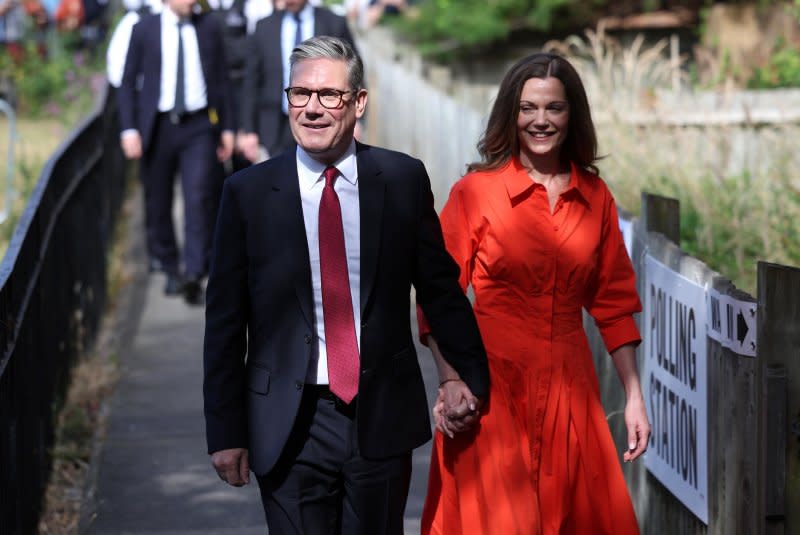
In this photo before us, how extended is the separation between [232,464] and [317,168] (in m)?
0.82

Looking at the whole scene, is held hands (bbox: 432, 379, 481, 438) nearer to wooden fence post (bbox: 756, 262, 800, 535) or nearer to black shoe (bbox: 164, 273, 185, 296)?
wooden fence post (bbox: 756, 262, 800, 535)

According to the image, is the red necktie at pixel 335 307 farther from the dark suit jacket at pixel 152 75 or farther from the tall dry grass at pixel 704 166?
the dark suit jacket at pixel 152 75

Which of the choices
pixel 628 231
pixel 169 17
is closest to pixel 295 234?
pixel 628 231

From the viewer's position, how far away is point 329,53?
451 centimetres

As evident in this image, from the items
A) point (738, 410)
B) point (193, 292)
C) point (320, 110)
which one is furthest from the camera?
point (193, 292)

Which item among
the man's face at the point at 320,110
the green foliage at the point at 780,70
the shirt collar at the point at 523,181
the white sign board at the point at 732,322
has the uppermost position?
the man's face at the point at 320,110

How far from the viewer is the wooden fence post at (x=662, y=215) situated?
6.38 meters

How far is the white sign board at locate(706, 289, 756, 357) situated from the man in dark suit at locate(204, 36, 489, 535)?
974 mm

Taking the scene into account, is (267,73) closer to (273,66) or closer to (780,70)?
(273,66)

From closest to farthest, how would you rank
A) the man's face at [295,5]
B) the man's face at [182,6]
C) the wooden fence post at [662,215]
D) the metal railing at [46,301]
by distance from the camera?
1. the metal railing at [46,301]
2. the wooden fence post at [662,215]
3. the man's face at [182,6]
4. the man's face at [295,5]

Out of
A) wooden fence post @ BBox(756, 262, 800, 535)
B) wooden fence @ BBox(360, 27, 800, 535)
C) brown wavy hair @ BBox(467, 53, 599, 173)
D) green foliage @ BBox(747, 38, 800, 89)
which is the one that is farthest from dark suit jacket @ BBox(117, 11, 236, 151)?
wooden fence post @ BBox(756, 262, 800, 535)

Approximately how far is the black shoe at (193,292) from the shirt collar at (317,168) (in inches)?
274

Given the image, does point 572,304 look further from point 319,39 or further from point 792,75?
point 792,75

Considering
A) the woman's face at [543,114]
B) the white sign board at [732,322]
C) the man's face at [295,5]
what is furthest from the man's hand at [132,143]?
the white sign board at [732,322]
